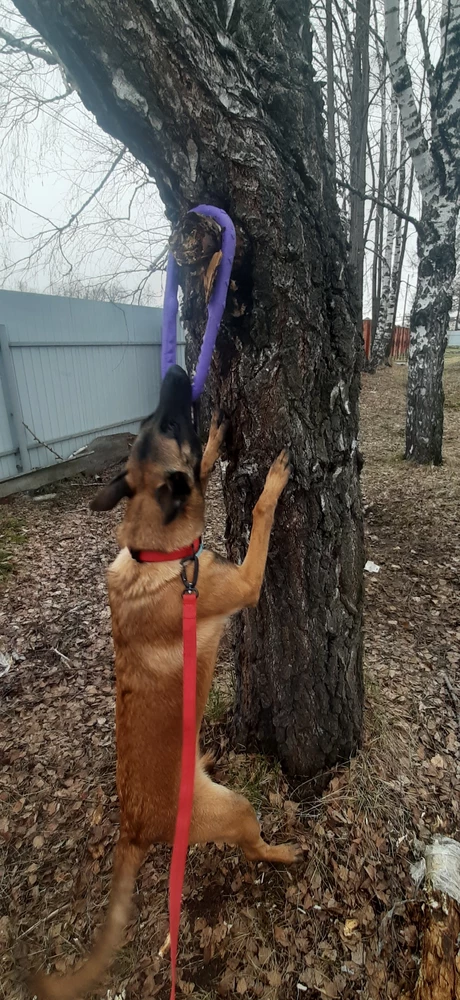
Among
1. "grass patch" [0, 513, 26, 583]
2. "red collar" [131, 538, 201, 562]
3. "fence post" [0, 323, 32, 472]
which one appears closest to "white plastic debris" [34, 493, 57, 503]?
"fence post" [0, 323, 32, 472]

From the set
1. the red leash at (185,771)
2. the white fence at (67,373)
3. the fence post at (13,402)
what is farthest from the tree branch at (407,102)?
the red leash at (185,771)

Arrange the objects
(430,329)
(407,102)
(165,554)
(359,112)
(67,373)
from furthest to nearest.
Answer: (359,112) < (67,373) < (430,329) < (407,102) < (165,554)

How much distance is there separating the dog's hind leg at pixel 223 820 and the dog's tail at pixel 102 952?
0.29 meters

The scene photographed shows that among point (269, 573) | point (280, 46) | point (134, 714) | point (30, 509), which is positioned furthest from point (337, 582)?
point (30, 509)

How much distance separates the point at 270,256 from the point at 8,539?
18.4 ft

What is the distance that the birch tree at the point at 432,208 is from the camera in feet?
21.5

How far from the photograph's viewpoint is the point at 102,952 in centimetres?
183

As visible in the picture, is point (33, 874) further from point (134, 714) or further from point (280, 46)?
point (280, 46)

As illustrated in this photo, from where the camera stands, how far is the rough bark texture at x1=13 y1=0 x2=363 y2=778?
1.58 meters

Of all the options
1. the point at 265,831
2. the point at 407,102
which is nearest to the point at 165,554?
the point at 265,831

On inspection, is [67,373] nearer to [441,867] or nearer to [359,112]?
[441,867]

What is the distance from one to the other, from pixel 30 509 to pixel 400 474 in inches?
222

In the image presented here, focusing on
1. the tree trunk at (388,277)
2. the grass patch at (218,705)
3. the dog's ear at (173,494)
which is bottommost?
the grass patch at (218,705)

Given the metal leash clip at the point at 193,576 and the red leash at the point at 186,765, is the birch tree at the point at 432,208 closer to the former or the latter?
the metal leash clip at the point at 193,576
